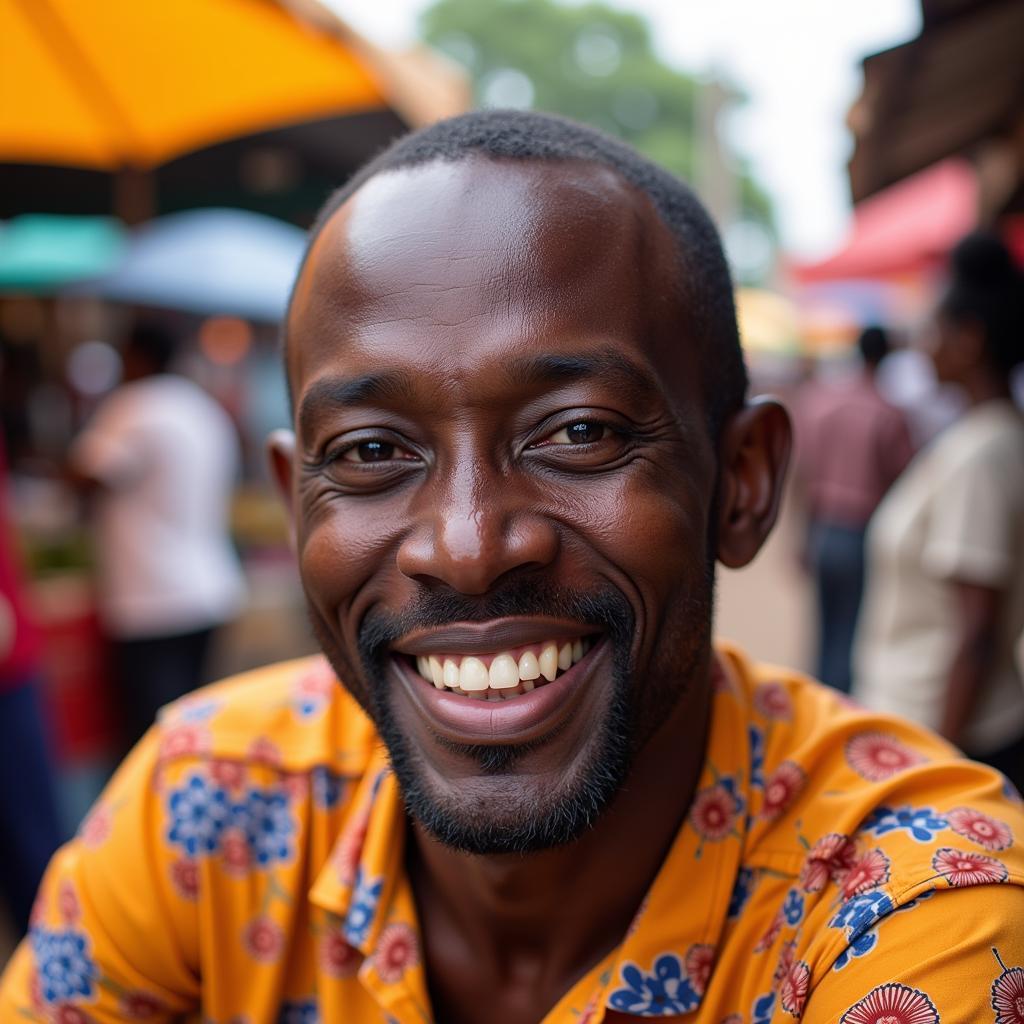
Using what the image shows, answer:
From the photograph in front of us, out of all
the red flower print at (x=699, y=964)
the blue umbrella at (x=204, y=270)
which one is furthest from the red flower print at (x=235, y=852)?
the blue umbrella at (x=204, y=270)

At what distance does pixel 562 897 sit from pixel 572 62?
128 feet

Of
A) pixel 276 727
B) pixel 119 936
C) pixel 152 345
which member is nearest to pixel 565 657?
pixel 276 727

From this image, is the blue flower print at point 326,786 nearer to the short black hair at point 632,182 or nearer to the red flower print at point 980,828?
the short black hair at point 632,182

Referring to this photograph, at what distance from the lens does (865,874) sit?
132cm

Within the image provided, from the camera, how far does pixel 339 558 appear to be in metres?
1.40

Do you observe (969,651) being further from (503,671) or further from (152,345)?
(152,345)

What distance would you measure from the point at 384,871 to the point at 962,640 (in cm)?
205

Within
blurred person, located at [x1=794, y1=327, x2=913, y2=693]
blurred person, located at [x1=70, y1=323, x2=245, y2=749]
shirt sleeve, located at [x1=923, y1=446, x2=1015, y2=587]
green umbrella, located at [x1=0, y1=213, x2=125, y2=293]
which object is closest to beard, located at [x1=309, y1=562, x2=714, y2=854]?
shirt sleeve, located at [x1=923, y1=446, x2=1015, y2=587]

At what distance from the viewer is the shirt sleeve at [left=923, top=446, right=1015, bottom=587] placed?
292 centimetres

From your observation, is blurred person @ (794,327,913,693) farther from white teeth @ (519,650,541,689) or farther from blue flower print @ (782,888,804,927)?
white teeth @ (519,650,541,689)

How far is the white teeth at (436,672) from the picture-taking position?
1350 mm

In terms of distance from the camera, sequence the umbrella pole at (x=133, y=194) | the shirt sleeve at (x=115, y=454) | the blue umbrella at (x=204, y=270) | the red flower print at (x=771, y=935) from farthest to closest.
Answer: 1. the blue umbrella at (x=204, y=270)
2. the umbrella pole at (x=133, y=194)
3. the shirt sleeve at (x=115, y=454)
4. the red flower print at (x=771, y=935)

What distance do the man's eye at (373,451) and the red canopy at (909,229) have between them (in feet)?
17.7

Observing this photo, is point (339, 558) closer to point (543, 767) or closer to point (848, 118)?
point (543, 767)
